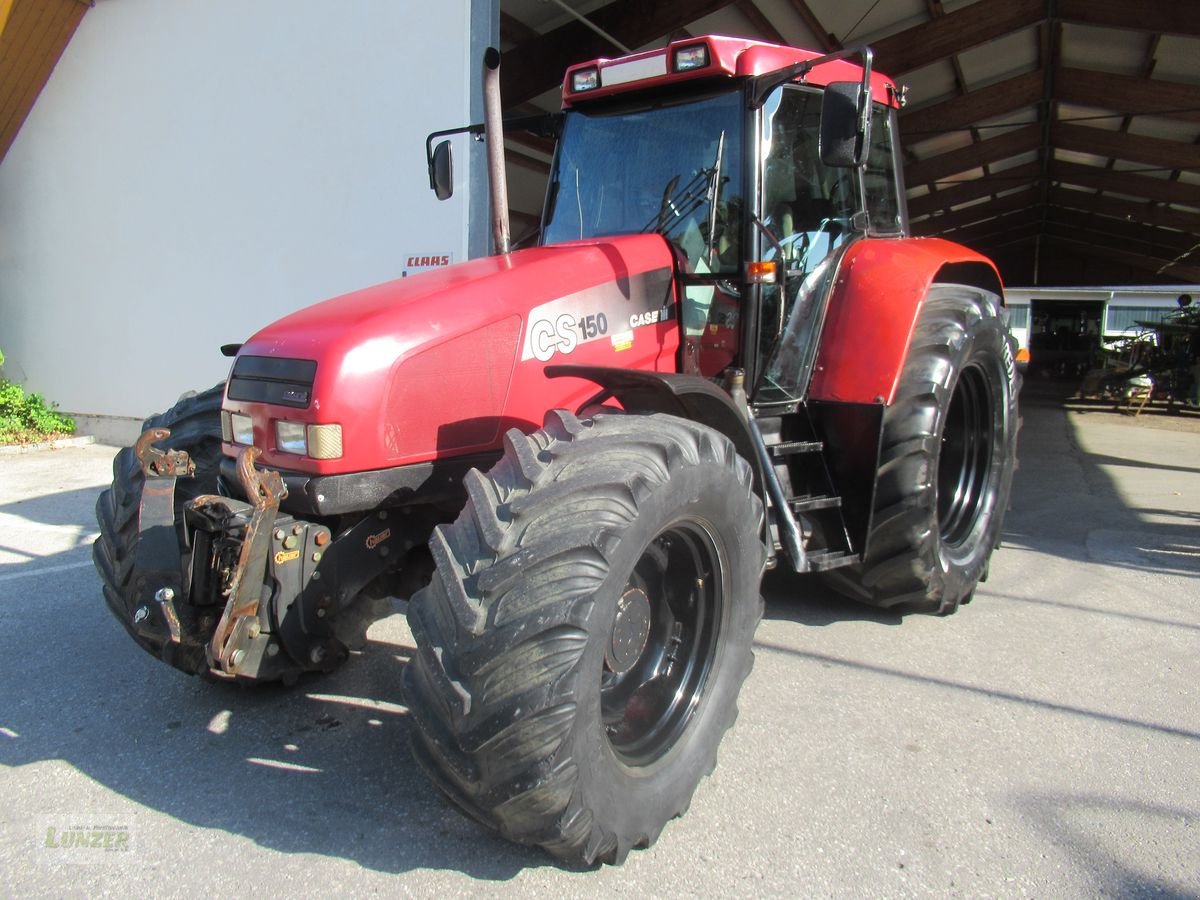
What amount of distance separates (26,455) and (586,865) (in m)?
8.78

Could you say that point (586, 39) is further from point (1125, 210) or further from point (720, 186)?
point (1125, 210)


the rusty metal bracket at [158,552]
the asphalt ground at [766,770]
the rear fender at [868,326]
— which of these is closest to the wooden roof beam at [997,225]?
the asphalt ground at [766,770]

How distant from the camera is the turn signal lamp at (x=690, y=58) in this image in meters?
3.35

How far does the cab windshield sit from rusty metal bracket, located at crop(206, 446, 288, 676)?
5.87ft

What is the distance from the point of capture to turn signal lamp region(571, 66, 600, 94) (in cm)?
365

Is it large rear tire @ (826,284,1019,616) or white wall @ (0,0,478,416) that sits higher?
white wall @ (0,0,478,416)

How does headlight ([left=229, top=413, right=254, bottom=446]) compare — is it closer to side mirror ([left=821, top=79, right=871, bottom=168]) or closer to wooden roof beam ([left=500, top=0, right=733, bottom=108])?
side mirror ([left=821, top=79, right=871, bottom=168])

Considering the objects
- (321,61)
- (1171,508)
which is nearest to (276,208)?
(321,61)

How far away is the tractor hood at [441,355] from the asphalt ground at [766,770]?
104cm

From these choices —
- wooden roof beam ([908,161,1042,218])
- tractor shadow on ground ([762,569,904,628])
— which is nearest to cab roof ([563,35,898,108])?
tractor shadow on ground ([762,569,904,628])

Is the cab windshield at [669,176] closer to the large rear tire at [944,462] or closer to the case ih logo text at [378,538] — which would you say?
the large rear tire at [944,462]

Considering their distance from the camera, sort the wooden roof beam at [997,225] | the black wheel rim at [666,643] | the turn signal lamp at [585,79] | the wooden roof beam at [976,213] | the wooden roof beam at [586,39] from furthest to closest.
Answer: the wooden roof beam at [997,225]
the wooden roof beam at [976,213]
the wooden roof beam at [586,39]
the turn signal lamp at [585,79]
the black wheel rim at [666,643]

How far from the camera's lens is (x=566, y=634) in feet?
6.73

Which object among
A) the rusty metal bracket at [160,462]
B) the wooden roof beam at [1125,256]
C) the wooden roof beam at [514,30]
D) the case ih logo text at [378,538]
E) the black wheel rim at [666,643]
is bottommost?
the black wheel rim at [666,643]
